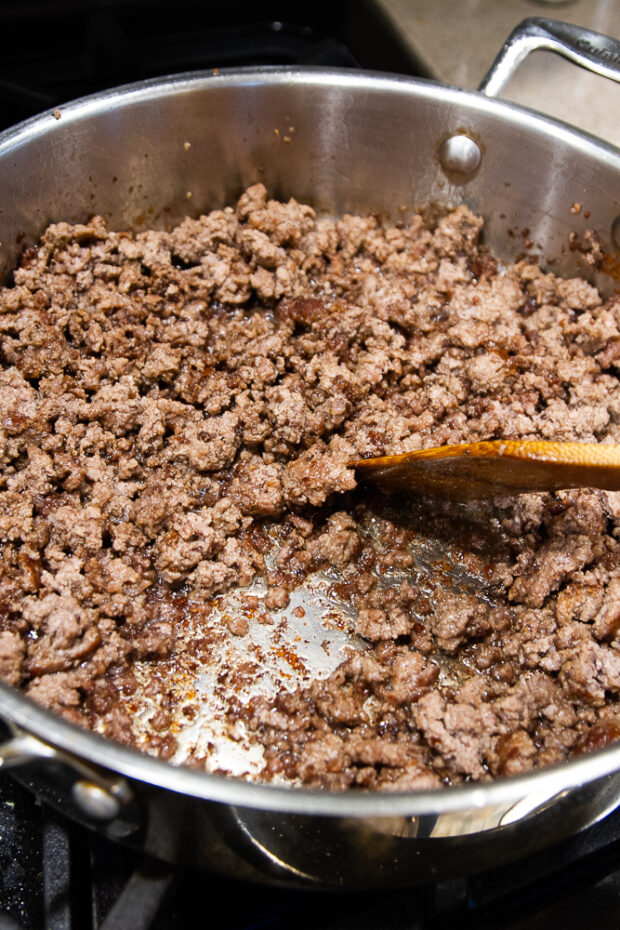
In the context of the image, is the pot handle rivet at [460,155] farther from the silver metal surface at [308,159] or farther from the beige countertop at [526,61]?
the beige countertop at [526,61]

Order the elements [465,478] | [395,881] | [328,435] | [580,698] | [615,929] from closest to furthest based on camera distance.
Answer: [395,881] < [615,929] < [580,698] < [465,478] < [328,435]

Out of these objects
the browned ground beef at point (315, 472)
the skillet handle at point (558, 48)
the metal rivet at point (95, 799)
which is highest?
the skillet handle at point (558, 48)

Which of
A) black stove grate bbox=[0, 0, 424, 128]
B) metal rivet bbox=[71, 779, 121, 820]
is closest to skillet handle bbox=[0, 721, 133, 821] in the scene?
metal rivet bbox=[71, 779, 121, 820]

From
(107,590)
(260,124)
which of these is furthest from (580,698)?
(260,124)

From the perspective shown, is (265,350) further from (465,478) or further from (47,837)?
(47,837)

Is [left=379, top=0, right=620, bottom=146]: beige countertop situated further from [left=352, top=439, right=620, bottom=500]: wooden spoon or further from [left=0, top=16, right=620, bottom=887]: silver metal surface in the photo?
[left=352, top=439, right=620, bottom=500]: wooden spoon

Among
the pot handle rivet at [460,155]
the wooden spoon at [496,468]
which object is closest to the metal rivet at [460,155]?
the pot handle rivet at [460,155]

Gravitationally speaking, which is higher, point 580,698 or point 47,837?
point 580,698
